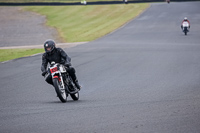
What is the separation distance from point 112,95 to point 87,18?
46.4 metres

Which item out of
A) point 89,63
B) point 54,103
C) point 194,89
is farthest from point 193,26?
point 54,103

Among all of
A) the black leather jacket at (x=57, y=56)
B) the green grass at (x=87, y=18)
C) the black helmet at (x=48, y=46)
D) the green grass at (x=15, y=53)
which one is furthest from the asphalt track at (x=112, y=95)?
the green grass at (x=87, y=18)

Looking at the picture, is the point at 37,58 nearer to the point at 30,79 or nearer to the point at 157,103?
the point at 30,79

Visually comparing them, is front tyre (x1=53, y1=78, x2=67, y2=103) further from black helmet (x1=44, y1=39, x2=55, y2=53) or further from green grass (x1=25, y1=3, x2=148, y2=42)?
green grass (x1=25, y1=3, x2=148, y2=42)

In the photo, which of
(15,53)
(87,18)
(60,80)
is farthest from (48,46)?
(87,18)

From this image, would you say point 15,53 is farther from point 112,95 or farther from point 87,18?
point 87,18

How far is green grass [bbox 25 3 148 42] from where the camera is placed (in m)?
42.0

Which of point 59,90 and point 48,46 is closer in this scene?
point 59,90

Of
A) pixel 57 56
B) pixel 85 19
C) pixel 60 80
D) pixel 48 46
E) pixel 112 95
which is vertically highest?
pixel 48 46

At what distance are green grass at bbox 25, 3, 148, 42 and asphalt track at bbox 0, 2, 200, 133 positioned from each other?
1600 centimetres

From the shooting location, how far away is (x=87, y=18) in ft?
188

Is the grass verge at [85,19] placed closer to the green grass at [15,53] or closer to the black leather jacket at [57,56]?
the green grass at [15,53]

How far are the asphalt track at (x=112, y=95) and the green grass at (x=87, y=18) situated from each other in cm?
1600

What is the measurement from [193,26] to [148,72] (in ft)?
99.3
